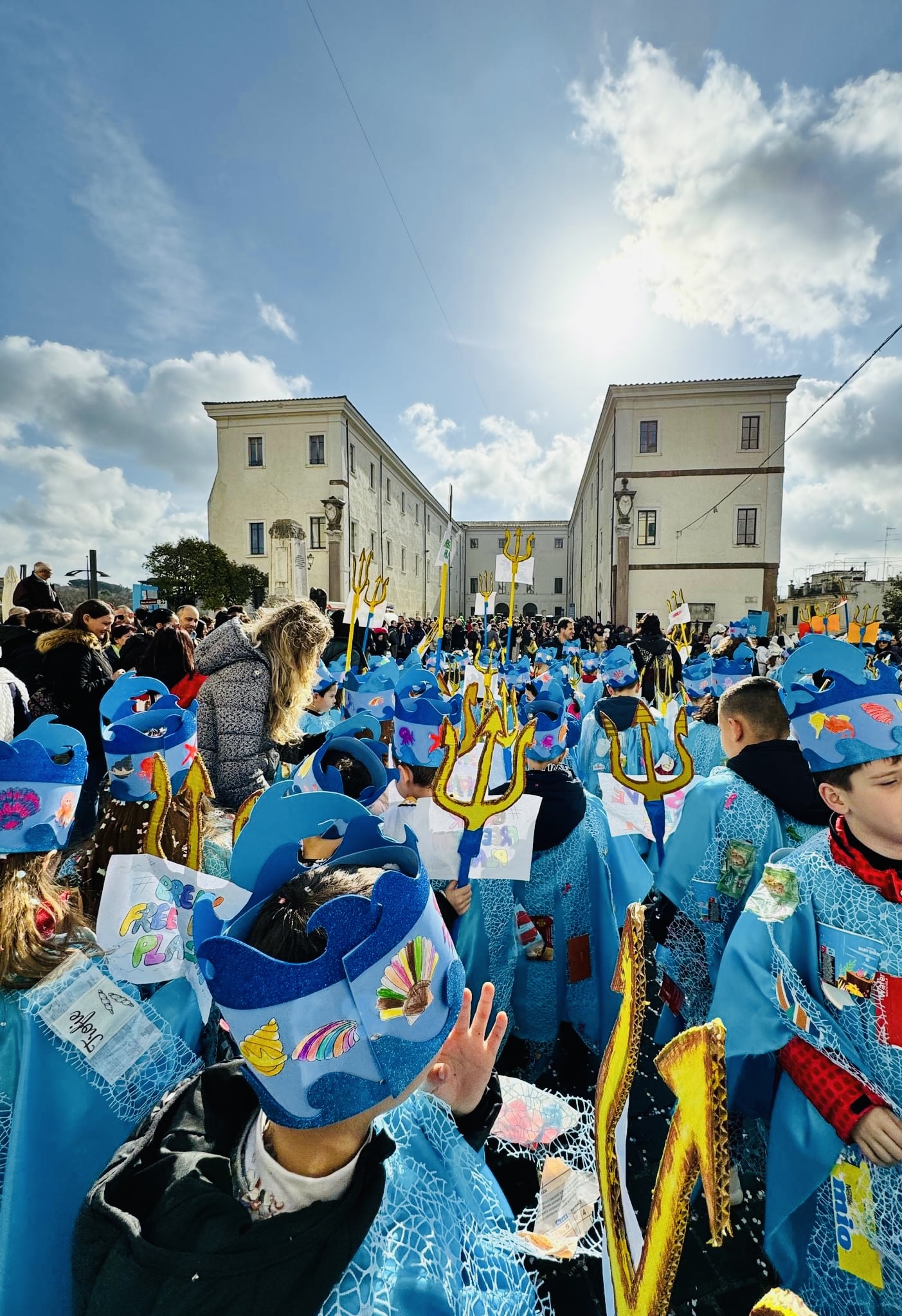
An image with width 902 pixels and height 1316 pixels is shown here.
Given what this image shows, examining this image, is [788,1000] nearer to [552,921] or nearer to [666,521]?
[552,921]

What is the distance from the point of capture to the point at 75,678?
4.10 meters

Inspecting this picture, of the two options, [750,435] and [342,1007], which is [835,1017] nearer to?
[342,1007]

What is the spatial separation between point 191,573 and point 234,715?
76.0 ft

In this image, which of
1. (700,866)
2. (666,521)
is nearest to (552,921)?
(700,866)

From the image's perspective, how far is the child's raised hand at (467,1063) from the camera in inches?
51.5

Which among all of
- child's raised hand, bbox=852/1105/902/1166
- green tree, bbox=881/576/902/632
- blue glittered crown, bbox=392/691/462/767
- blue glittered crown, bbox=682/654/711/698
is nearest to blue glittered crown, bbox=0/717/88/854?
blue glittered crown, bbox=392/691/462/767

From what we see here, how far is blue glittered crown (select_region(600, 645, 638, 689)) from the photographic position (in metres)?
5.96

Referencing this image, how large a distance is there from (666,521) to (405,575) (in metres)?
18.9

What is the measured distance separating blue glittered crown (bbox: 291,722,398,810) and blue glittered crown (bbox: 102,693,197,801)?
19.2 inches

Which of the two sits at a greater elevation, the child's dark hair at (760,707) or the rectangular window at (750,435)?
the rectangular window at (750,435)

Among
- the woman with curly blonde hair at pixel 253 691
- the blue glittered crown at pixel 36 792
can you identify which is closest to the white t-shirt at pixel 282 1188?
the blue glittered crown at pixel 36 792

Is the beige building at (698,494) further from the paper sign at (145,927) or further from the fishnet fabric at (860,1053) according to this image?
the paper sign at (145,927)

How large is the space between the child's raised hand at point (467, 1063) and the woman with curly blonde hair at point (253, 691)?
197cm

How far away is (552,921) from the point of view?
111 inches
